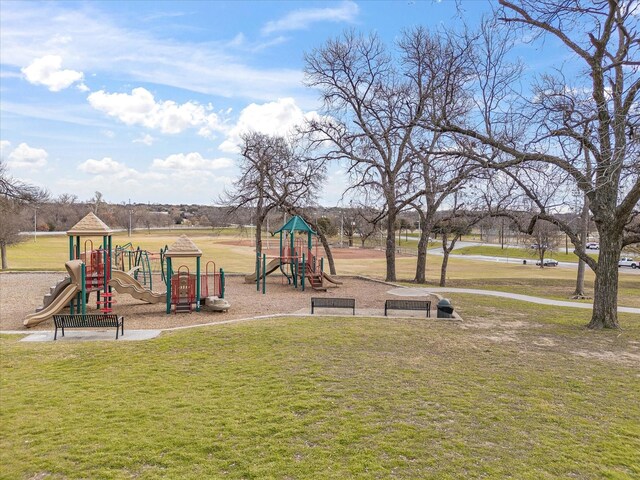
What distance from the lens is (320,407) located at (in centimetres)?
692

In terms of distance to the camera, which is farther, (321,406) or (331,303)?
(331,303)

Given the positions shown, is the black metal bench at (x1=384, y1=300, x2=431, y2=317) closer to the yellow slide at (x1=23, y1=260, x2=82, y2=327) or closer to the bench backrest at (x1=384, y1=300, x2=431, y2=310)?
the bench backrest at (x1=384, y1=300, x2=431, y2=310)

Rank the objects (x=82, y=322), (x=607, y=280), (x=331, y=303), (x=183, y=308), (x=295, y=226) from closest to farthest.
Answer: (x=82, y=322), (x=607, y=280), (x=331, y=303), (x=183, y=308), (x=295, y=226)

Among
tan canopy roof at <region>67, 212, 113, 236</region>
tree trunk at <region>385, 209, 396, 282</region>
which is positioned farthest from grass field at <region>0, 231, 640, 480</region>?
tree trunk at <region>385, 209, 396, 282</region>

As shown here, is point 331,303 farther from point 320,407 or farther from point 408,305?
point 320,407

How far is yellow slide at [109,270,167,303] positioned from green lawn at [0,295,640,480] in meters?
4.62

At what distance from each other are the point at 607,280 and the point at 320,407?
34.0 feet

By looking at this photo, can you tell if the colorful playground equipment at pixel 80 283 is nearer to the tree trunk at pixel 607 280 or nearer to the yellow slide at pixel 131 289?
the yellow slide at pixel 131 289

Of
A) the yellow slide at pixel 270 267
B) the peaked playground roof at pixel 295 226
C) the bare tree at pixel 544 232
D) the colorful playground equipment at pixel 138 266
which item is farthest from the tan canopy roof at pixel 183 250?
the bare tree at pixel 544 232

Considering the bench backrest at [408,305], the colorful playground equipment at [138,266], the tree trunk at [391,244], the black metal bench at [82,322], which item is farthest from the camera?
the tree trunk at [391,244]

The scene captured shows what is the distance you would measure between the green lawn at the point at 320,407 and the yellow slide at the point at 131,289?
4.62 meters

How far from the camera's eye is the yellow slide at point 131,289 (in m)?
16.2

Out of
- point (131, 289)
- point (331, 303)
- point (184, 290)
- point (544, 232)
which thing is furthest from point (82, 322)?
point (544, 232)

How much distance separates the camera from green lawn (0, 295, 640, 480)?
17.6ft
